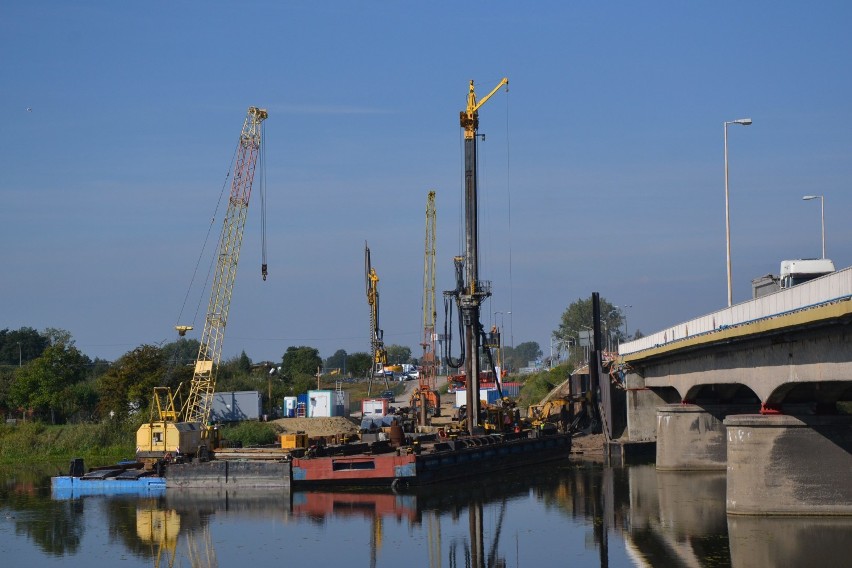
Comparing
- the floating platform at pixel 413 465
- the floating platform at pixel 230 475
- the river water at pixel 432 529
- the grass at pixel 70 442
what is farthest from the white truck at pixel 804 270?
the grass at pixel 70 442

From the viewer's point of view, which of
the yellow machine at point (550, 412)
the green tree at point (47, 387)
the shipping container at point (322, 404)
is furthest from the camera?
the shipping container at point (322, 404)

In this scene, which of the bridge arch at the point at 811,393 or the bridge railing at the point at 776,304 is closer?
the bridge railing at the point at 776,304

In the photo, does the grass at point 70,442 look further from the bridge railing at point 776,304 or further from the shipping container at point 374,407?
the bridge railing at point 776,304

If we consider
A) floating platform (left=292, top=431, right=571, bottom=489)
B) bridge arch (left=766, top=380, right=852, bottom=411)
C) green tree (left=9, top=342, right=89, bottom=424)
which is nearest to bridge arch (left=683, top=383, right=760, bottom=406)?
floating platform (left=292, top=431, right=571, bottom=489)

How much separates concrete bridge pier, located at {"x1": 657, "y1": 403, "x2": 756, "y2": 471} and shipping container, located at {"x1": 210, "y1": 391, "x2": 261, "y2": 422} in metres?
50.6

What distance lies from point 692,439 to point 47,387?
2673 inches

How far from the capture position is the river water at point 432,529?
3959cm

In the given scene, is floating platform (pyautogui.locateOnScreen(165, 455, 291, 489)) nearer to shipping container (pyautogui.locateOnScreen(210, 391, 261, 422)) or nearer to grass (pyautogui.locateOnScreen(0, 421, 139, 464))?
grass (pyautogui.locateOnScreen(0, 421, 139, 464))

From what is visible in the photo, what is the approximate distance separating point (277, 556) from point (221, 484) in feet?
58.1

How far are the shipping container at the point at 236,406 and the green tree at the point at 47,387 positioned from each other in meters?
16.4

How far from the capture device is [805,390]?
43.4 metres

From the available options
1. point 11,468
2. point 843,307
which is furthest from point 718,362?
point 11,468

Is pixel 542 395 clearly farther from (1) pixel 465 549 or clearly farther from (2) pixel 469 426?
(1) pixel 465 549

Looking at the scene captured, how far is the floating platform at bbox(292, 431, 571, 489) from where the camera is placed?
58.0 m
